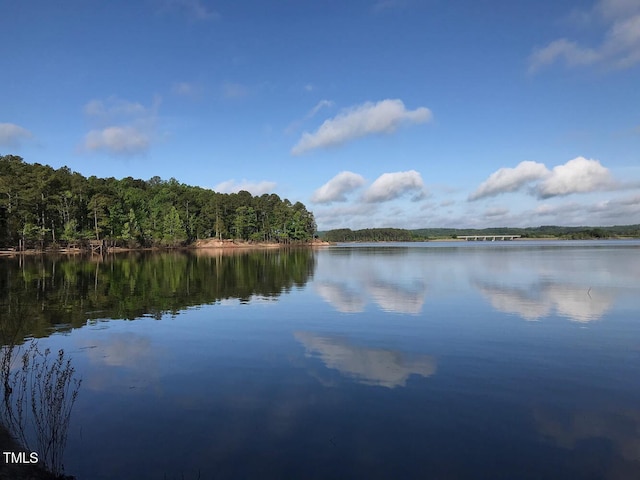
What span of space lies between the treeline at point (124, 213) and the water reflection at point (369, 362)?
3700 inches

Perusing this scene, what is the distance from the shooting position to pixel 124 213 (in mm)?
118438

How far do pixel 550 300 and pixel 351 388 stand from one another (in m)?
20.3

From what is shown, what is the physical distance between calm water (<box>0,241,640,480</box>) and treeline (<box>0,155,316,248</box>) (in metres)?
78.9

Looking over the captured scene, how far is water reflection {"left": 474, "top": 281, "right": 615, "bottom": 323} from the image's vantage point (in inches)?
879

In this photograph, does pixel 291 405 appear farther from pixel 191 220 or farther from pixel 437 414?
pixel 191 220

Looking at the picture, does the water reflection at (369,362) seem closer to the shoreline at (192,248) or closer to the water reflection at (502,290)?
the water reflection at (502,290)

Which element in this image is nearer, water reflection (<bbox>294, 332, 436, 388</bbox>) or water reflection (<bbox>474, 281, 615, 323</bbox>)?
water reflection (<bbox>294, 332, 436, 388</bbox>)

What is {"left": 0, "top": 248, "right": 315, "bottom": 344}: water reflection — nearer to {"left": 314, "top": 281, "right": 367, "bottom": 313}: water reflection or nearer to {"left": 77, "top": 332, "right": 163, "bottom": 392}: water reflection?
{"left": 77, "top": 332, "right": 163, "bottom": 392}: water reflection

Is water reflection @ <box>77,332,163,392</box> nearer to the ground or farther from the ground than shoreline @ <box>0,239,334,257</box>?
nearer to the ground

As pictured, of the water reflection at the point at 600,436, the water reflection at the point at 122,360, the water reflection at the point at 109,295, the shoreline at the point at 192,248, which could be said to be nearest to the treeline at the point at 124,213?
the shoreline at the point at 192,248

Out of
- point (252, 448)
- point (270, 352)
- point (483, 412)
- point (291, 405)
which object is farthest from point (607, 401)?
point (270, 352)

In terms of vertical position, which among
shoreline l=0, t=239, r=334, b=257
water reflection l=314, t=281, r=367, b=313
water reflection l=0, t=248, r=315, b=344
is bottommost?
water reflection l=314, t=281, r=367, b=313

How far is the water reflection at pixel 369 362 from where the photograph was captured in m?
12.4

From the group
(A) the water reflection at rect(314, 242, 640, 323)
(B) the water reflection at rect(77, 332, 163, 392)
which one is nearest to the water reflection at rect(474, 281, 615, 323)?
(A) the water reflection at rect(314, 242, 640, 323)
